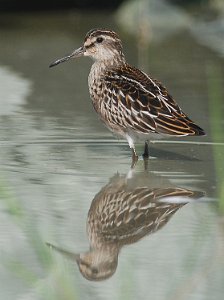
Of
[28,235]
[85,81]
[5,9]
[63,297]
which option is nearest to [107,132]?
[85,81]

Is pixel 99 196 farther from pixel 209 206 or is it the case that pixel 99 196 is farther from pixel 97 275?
pixel 97 275

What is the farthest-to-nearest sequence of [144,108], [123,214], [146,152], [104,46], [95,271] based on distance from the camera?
[104,46], [146,152], [144,108], [123,214], [95,271]

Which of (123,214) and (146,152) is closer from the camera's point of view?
(123,214)

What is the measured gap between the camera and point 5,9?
1669 cm

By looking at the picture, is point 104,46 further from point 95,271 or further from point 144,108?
point 95,271

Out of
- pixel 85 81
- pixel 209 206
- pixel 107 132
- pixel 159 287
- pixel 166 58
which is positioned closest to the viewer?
pixel 159 287

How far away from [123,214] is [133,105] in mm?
1924

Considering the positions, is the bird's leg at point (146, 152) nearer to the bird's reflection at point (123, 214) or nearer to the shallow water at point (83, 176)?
the shallow water at point (83, 176)

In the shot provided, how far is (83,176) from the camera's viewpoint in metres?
8.32

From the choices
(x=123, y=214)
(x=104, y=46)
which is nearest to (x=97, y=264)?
(x=123, y=214)

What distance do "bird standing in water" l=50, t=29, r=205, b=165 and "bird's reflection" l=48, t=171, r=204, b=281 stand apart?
0.49 m

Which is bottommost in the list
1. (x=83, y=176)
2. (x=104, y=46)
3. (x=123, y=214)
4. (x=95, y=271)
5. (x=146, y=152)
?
(x=95, y=271)

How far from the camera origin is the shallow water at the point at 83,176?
18.8 ft

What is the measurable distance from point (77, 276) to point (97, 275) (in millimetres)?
111
